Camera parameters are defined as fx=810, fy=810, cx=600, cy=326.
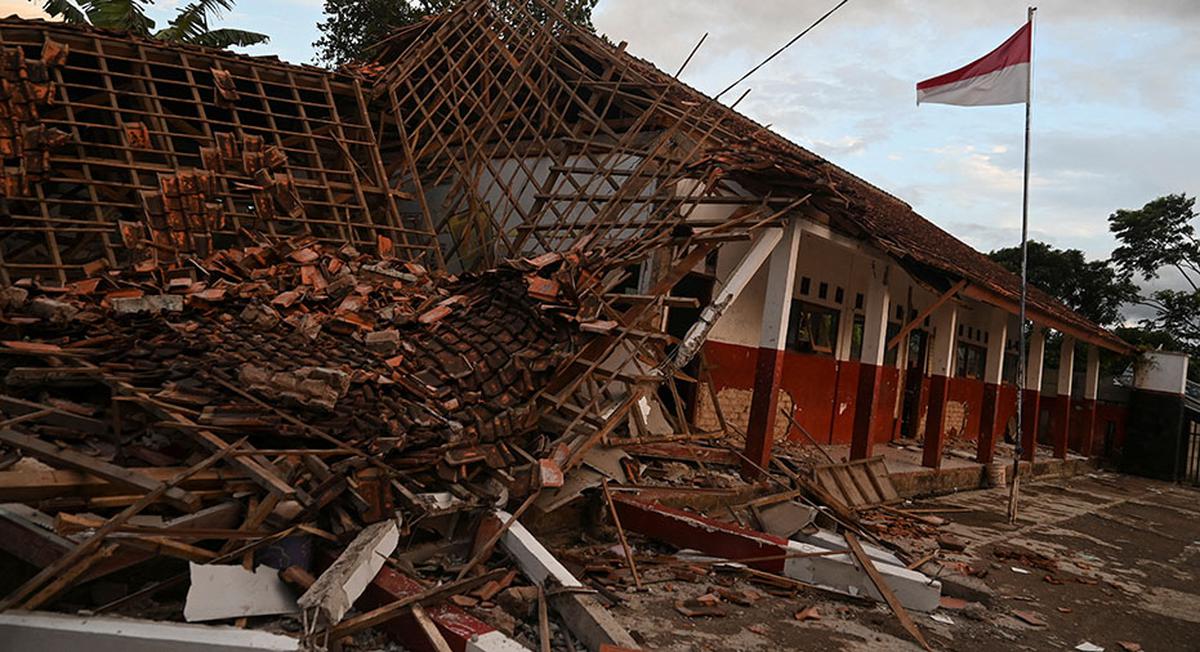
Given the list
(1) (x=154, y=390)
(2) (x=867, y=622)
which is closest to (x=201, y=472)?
(1) (x=154, y=390)

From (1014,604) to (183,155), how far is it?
33.1ft

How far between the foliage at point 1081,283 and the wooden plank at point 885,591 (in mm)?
27270

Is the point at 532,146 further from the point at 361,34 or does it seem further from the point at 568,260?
the point at 361,34

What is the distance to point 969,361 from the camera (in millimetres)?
19984

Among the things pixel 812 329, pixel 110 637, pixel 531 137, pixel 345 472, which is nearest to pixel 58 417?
pixel 345 472

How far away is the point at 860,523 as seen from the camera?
333 inches

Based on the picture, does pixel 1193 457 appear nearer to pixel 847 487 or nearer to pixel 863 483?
pixel 863 483

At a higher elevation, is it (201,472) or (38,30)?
(38,30)

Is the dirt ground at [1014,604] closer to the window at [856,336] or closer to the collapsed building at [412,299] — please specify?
the collapsed building at [412,299]

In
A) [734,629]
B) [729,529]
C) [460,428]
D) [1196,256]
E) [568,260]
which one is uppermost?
[1196,256]

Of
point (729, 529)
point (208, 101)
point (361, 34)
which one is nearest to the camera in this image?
point (729, 529)

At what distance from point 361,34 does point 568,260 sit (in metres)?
20.1

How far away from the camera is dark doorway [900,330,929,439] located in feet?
58.2

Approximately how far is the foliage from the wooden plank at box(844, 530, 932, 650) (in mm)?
27270
